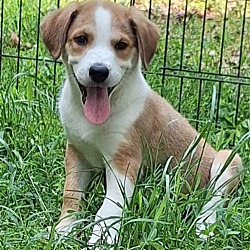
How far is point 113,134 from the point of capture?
3.86 metres

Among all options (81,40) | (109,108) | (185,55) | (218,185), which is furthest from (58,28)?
(185,55)

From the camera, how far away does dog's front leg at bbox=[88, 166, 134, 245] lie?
138 inches

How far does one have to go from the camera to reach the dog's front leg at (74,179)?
3969mm

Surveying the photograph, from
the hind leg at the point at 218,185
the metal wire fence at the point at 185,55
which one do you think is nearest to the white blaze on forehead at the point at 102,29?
the hind leg at the point at 218,185

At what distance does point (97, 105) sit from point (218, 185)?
0.81 metres

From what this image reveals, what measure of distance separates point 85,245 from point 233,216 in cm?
76

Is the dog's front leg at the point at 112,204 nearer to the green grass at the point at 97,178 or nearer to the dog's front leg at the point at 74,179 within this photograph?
the green grass at the point at 97,178

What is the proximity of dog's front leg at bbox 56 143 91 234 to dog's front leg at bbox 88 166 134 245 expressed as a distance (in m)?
0.24

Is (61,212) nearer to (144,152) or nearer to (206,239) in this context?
(144,152)

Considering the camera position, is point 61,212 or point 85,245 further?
point 61,212

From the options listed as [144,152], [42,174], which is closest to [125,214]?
[144,152]

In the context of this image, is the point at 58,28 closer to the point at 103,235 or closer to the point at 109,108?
the point at 109,108

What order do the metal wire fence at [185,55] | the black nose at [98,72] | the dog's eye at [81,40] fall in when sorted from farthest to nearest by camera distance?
the metal wire fence at [185,55] → the dog's eye at [81,40] → the black nose at [98,72]

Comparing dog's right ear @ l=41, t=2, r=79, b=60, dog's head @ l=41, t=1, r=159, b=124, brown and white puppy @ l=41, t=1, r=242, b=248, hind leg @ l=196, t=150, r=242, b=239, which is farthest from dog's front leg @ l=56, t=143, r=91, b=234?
hind leg @ l=196, t=150, r=242, b=239
